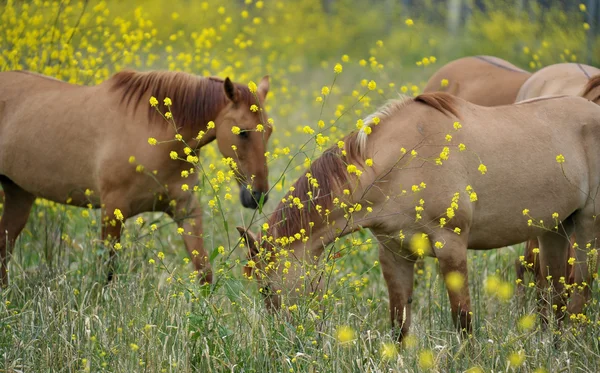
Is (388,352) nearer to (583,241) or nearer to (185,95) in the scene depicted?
(583,241)

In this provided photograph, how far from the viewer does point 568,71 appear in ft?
22.2

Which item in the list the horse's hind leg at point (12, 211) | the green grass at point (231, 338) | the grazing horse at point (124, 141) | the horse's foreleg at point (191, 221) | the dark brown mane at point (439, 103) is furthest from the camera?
the horse's hind leg at point (12, 211)

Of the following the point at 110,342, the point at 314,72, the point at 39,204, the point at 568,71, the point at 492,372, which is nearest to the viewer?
the point at 492,372

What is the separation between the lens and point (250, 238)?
4578 millimetres

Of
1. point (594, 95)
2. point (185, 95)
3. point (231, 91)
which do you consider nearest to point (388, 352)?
point (231, 91)

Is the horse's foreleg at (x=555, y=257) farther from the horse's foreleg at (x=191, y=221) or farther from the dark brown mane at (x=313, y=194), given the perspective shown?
the horse's foreleg at (x=191, y=221)

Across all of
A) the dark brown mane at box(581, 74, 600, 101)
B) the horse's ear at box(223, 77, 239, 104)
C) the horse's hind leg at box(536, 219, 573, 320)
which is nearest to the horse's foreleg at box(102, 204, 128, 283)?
the horse's ear at box(223, 77, 239, 104)

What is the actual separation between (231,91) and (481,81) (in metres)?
2.61

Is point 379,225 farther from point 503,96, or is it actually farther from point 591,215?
point 503,96

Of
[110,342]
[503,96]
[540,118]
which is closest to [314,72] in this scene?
[503,96]

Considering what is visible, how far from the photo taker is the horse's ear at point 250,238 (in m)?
4.46

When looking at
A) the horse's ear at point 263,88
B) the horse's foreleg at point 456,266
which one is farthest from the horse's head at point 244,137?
the horse's foreleg at point 456,266

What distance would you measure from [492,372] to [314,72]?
526 inches

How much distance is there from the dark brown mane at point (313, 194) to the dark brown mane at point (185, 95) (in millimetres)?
1065
